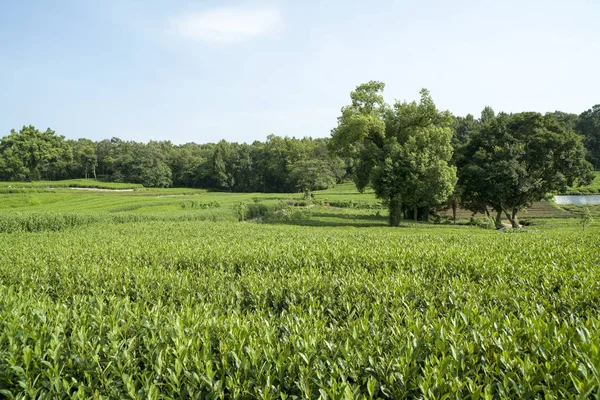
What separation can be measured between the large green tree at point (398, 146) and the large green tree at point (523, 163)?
491 cm

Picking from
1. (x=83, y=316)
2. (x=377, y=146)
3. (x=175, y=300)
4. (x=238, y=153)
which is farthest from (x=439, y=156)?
(x=238, y=153)

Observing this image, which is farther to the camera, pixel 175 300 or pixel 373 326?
pixel 175 300

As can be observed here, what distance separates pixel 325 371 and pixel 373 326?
1223 millimetres

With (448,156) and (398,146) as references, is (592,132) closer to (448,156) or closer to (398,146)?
(448,156)

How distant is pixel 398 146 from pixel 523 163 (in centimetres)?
1333

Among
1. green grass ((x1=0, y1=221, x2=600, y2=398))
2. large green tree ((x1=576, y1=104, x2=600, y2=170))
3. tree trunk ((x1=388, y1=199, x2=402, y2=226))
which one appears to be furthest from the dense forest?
large green tree ((x1=576, y1=104, x2=600, y2=170))

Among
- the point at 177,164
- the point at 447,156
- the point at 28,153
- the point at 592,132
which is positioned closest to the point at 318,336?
the point at 447,156

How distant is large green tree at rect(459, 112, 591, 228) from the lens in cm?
3412

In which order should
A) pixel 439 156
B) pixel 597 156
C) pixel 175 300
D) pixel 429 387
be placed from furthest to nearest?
pixel 597 156 < pixel 439 156 < pixel 175 300 < pixel 429 387

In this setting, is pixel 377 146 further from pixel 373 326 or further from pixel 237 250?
pixel 373 326

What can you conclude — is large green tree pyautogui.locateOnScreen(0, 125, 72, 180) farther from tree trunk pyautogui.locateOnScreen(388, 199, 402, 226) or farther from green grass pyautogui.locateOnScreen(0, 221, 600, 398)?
green grass pyautogui.locateOnScreen(0, 221, 600, 398)

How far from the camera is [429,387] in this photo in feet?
10.3

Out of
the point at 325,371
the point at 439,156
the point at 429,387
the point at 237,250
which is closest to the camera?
the point at 429,387

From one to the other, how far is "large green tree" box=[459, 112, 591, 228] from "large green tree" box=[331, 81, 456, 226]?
4.91m
